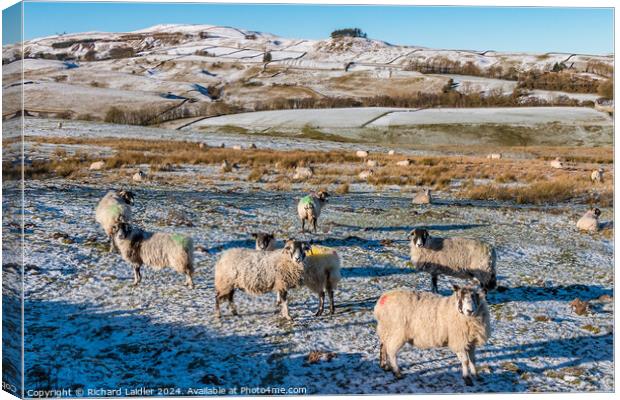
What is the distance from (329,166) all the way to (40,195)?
16.2 m

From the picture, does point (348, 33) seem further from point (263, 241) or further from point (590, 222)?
point (590, 222)

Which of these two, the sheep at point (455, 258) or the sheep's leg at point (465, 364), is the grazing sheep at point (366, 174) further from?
the sheep's leg at point (465, 364)

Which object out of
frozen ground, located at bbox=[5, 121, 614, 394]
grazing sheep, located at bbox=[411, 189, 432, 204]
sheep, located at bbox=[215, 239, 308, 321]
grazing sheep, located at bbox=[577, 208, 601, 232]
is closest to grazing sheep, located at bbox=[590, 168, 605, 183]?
grazing sheep, located at bbox=[577, 208, 601, 232]

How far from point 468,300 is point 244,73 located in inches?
411

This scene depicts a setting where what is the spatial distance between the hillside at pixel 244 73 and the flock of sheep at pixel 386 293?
3276 mm

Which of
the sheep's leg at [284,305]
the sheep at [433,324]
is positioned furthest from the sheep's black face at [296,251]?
the sheep at [433,324]

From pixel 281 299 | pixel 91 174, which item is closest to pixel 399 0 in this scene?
pixel 281 299

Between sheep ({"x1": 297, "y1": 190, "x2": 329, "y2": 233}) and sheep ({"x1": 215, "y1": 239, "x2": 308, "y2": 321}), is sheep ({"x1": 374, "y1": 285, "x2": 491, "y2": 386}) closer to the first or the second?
sheep ({"x1": 215, "y1": 239, "x2": 308, "y2": 321})

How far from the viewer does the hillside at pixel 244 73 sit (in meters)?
11.6

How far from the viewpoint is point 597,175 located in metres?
22.5

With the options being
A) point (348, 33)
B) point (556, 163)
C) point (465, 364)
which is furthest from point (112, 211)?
point (556, 163)

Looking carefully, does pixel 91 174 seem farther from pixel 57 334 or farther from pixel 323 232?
pixel 57 334

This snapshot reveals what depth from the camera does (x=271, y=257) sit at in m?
10.6

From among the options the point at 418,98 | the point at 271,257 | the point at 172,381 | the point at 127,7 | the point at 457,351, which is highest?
the point at 127,7
